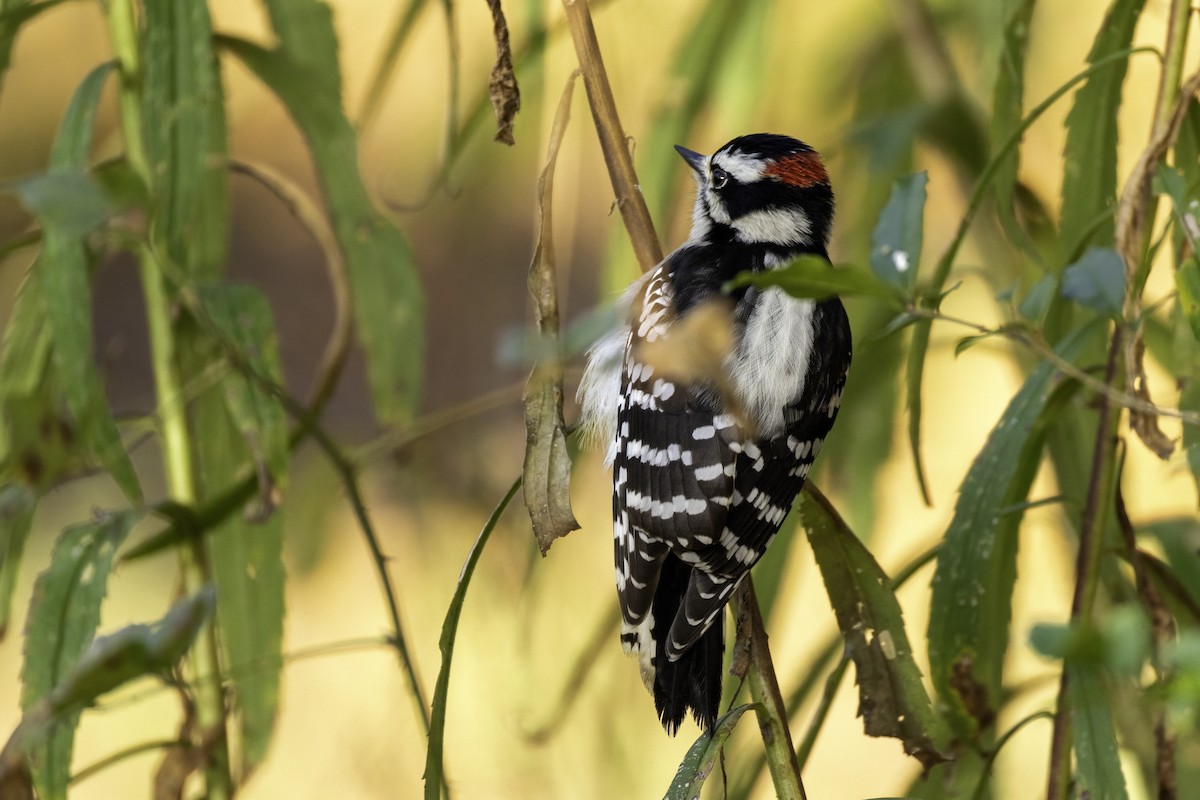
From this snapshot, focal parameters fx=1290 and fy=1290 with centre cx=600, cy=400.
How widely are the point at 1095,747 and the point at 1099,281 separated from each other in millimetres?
507

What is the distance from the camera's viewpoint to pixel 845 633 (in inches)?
47.3

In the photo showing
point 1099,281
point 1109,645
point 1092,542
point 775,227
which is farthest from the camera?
point 775,227

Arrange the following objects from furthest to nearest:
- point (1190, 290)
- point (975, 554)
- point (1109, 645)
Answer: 1. point (975, 554)
2. point (1190, 290)
3. point (1109, 645)

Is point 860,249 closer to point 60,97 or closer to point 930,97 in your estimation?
point 930,97

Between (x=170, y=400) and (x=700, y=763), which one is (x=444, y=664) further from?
(x=170, y=400)

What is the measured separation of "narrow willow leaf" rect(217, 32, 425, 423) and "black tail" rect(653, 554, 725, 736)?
1.51 feet

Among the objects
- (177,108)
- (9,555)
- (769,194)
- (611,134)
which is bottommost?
(9,555)

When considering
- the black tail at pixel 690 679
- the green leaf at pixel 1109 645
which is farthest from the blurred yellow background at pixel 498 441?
the green leaf at pixel 1109 645

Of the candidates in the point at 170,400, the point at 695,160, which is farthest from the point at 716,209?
the point at 170,400

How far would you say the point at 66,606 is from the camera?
1298mm

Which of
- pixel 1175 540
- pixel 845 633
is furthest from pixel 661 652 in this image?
pixel 1175 540

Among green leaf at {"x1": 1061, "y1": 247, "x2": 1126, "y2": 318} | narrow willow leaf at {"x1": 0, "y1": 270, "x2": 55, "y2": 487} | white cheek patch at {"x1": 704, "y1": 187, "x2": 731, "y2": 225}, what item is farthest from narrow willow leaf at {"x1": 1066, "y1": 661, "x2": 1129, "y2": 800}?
narrow willow leaf at {"x1": 0, "y1": 270, "x2": 55, "y2": 487}

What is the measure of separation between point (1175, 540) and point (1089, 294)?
2.89 feet

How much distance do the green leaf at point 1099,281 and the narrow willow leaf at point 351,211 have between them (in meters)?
0.93
